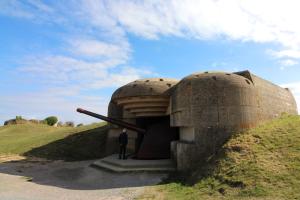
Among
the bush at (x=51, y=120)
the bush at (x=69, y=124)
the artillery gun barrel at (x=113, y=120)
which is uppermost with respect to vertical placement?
the bush at (x=51, y=120)

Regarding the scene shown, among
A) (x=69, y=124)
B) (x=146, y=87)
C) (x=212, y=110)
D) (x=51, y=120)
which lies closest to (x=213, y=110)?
(x=212, y=110)

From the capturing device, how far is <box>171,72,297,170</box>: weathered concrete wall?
11805 millimetres

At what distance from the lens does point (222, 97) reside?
1190 centimetres

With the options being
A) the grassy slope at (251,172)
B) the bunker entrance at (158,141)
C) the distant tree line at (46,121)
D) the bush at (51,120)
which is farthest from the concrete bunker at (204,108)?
the bush at (51,120)

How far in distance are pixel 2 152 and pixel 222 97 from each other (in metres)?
15.5

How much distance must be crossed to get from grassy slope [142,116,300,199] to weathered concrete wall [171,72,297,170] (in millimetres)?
533

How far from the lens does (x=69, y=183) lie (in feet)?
38.8

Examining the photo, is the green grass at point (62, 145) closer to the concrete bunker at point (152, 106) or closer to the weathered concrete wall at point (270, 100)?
the concrete bunker at point (152, 106)

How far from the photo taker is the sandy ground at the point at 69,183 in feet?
31.6

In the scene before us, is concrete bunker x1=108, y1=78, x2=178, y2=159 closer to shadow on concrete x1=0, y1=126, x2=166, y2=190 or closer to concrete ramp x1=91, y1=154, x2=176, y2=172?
concrete ramp x1=91, y1=154, x2=176, y2=172

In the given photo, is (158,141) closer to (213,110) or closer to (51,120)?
(213,110)

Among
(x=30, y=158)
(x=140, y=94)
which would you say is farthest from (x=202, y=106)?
(x=30, y=158)

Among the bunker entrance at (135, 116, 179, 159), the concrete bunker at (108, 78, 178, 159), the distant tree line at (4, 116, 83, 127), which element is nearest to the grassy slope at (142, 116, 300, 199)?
the bunker entrance at (135, 116, 179, 159)

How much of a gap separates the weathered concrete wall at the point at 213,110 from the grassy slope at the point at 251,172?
533 millimetres
